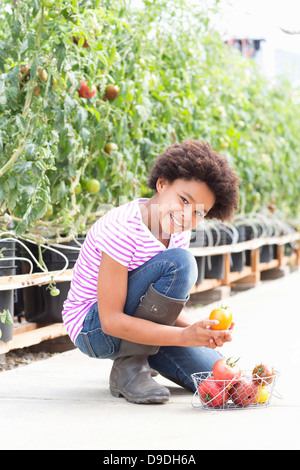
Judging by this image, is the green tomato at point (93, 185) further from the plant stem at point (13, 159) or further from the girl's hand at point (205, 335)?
the girl's hand at point (205, 335)

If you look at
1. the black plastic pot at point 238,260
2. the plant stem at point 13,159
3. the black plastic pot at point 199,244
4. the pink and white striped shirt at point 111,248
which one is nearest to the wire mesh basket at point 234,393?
the pink and white striped shirt at point 111,248

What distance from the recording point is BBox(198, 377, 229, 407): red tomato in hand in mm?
2309

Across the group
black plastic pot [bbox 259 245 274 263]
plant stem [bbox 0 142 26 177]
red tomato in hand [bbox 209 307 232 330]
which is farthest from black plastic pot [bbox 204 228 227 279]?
red tomato in hand [bbox 209 307 232 330]

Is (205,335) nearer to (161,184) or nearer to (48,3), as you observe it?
(161,184)

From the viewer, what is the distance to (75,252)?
3592mm

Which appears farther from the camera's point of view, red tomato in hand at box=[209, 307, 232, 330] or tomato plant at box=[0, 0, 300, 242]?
tomato plant at box=[0, 0, 300, 242]

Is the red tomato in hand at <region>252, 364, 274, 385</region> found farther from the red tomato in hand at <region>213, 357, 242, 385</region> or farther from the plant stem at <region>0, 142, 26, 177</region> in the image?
the plant stem at <region>0, 142, 26, 177</region>

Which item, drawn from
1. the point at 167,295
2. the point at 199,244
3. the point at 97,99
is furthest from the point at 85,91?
the point at 199,244

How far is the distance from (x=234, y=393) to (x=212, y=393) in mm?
75

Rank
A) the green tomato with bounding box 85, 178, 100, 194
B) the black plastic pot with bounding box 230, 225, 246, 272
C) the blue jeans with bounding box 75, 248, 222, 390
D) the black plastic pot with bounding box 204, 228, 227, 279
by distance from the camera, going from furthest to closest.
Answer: the black plastic pot with bounding box 230, 225, 246, 272 → the black plastic pot with bounding box 204, 228, 227, 279 → the green tomato with bounding box 85, 178, 100, 194 → the blue jeans with bounding box 75, 248, 222, 390

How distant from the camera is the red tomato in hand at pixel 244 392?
2324mm

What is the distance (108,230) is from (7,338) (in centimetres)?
86
